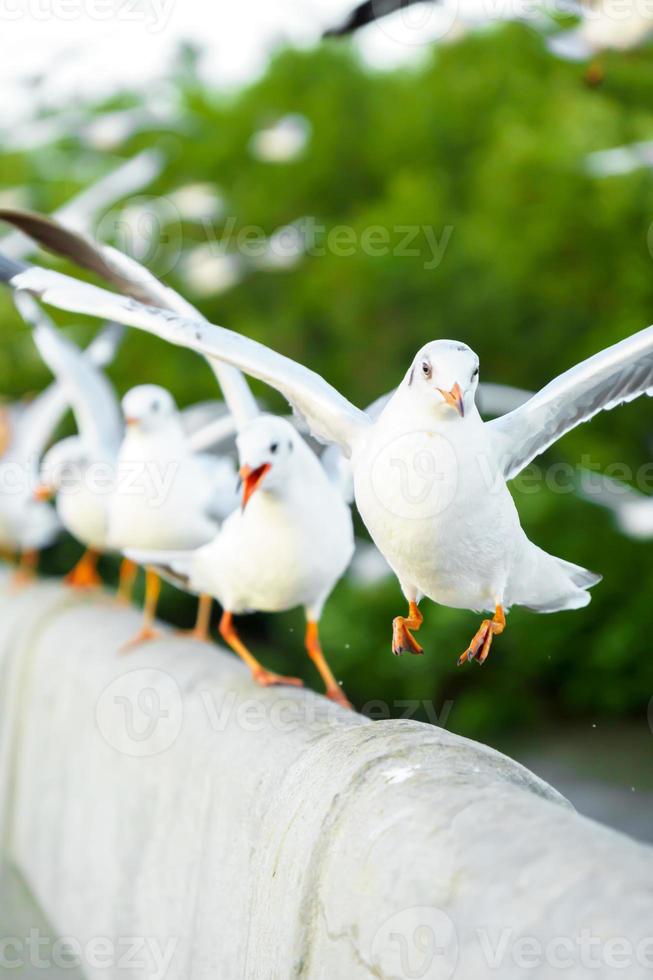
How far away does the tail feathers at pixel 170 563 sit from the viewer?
272cm

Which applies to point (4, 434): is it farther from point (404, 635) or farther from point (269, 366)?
point (404, 635)

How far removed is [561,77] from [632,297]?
171cm

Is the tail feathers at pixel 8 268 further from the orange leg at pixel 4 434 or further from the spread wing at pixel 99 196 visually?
the orange leg at pixel 4 434

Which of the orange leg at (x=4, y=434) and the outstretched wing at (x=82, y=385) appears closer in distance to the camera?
the outstretched wing at (x=82, y=385)

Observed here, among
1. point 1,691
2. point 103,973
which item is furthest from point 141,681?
point 1,691

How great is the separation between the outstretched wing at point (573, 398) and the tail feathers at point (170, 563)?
3.05 feet

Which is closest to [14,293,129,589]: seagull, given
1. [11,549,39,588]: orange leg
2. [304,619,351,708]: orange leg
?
[11,549,39,588]: orange leg

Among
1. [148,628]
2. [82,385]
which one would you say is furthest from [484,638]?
[82,385]

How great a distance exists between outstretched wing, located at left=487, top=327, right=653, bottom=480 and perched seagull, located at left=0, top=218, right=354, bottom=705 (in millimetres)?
517

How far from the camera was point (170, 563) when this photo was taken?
2754 millimetres

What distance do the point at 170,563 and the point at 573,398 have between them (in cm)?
113

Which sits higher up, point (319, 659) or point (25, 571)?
point (319, 659)

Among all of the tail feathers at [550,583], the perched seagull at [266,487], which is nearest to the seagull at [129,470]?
the perched seagull at [266,487]

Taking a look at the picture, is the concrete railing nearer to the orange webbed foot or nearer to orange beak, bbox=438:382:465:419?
the orange webbed foot
